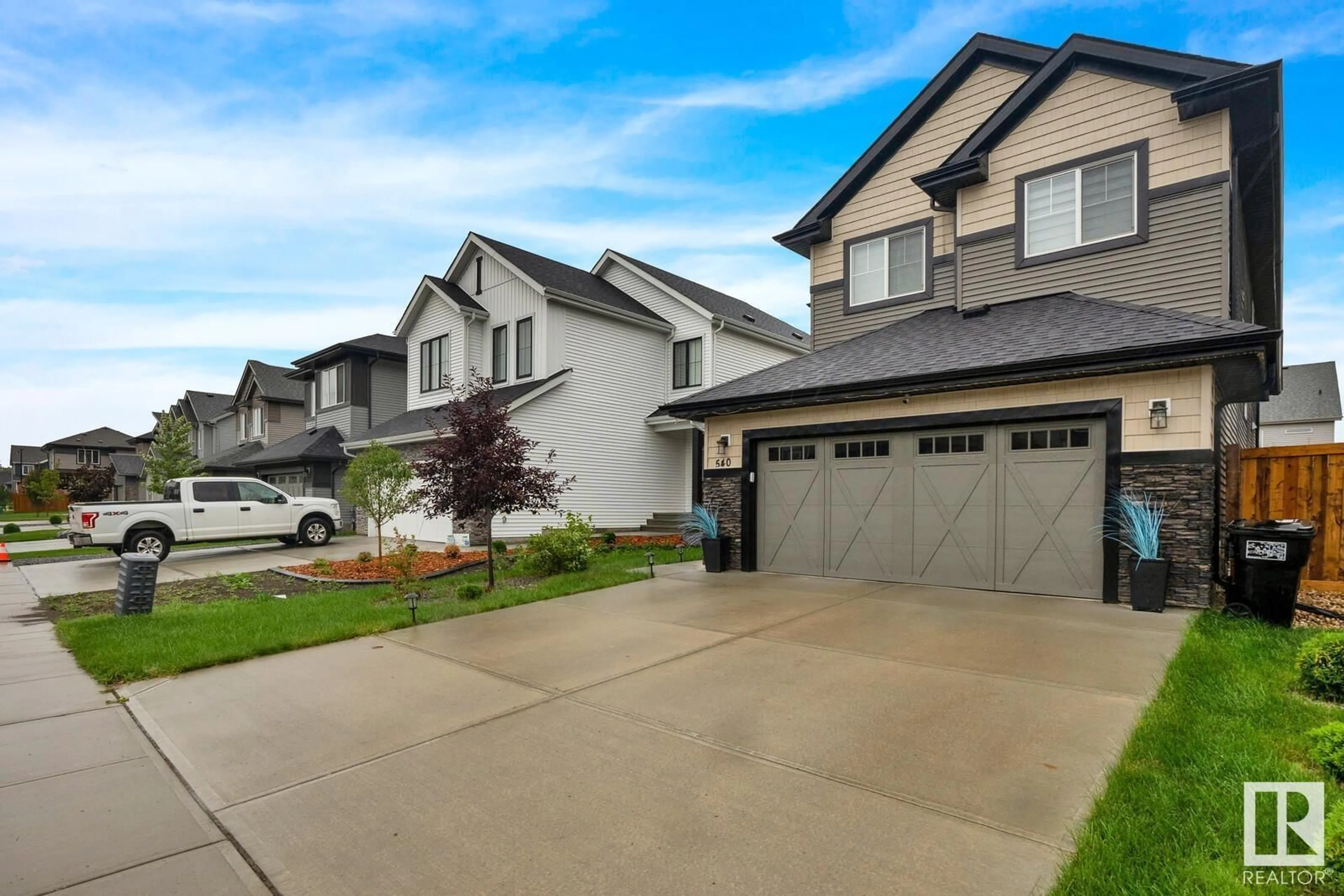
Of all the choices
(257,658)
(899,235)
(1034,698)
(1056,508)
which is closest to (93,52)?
(257,658)

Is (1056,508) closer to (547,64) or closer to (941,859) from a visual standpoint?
(941,859)

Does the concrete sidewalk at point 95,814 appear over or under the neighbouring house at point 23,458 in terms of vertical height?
under

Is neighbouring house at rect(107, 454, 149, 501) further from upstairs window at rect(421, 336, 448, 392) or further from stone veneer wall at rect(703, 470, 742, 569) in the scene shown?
stone veneer wall at rect(703, 470, 742, 569)

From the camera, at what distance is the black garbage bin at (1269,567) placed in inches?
264

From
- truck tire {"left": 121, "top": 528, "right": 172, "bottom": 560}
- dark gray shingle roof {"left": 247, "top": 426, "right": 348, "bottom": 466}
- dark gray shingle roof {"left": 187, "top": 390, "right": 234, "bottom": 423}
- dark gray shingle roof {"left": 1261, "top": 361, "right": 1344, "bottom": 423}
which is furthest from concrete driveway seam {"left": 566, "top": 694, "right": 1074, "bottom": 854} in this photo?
dark gray shingle roof {"left": 1261, "top": 361, "right": 1344, "bottom": 423}

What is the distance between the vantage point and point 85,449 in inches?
2450

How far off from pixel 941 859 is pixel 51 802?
184 inches

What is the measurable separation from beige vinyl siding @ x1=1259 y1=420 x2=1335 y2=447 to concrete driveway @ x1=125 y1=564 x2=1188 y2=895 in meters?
42.9

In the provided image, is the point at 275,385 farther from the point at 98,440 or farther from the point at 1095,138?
the point at 98,440

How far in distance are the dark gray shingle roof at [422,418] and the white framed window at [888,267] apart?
8.30m

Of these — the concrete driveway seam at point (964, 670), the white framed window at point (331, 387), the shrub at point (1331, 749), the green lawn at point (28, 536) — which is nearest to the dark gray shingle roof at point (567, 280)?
the white framed window at point (331, 387)

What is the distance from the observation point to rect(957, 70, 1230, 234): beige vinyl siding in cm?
928

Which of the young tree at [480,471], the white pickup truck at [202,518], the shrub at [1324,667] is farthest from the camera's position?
the white pickup truck at [202,518]

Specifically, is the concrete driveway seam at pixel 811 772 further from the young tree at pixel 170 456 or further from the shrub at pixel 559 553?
the young tree at pixel 170 456
